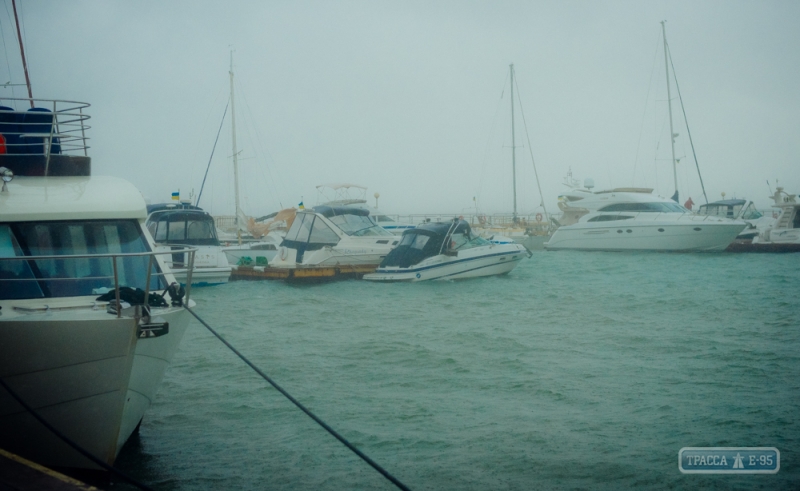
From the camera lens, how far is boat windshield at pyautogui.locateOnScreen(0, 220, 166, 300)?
610 centimetres

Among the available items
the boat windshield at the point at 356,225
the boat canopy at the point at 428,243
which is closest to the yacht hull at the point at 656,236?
the boat canopy at the point at 428,243

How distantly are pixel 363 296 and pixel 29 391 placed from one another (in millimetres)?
13692

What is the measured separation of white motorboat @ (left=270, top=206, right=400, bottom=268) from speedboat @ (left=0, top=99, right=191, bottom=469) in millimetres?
15583

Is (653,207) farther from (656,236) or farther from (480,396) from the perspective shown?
(480,396)

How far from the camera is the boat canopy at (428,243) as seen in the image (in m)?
21.7

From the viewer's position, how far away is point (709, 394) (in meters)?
8.78

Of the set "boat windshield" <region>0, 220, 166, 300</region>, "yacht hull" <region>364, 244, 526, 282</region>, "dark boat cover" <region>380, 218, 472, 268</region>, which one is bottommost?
"yacht hull" <region>364, 244, 526, 282</region>

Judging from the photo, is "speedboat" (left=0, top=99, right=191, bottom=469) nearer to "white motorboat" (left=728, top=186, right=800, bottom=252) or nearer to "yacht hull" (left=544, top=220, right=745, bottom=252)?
"yacht hull" (left=544, top=220, right=745, bottom=252)

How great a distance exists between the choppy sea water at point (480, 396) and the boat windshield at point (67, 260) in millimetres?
1766

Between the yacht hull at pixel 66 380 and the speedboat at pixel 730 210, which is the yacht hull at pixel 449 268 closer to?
the yacht hull at pixel 66 380

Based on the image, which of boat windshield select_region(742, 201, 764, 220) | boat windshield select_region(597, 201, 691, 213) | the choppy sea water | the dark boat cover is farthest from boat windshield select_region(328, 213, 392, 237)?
boat windshield select_region(742, 201, 764, 220)

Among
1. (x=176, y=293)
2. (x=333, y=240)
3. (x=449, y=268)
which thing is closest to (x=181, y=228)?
(x=333, y=240)

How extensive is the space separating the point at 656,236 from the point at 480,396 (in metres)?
24.6

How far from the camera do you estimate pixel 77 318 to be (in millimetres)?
5379
